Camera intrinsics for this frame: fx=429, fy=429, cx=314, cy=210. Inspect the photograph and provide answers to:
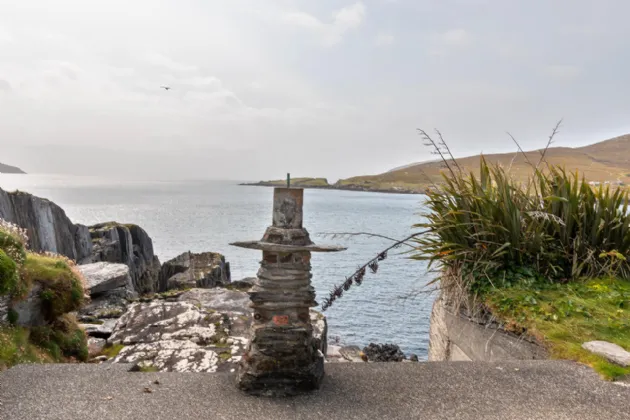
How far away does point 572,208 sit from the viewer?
710 cm

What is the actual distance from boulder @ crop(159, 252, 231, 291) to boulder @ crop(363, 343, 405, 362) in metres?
9.49

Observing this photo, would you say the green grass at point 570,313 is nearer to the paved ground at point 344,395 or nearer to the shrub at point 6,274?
the paved ground at point 344,395

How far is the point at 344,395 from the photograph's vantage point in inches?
157

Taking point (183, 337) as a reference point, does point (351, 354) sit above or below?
below

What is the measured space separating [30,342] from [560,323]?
810 cm

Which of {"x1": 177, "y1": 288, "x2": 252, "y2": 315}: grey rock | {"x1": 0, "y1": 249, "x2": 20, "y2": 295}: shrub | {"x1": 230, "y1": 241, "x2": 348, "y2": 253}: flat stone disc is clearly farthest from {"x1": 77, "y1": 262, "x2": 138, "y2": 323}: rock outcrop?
{"x1": 230, "y1": 241, "x2": 348, "y2": 253}: flat stone disc

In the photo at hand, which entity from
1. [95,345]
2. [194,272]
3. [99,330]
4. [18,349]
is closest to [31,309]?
[18,349]

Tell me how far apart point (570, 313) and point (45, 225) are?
20897 millimetres

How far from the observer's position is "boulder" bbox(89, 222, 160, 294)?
82.9 ft

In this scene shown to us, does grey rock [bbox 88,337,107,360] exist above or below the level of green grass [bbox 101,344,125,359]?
below

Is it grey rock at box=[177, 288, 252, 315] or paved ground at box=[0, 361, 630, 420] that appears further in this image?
grey rock at box=[177, 288, 252, 315]

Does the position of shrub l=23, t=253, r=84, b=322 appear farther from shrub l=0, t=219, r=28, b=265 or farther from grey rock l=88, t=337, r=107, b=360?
grey rock l=88, t=337, r=107, b=360

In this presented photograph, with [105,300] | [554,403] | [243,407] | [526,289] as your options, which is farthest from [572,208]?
[105,300]

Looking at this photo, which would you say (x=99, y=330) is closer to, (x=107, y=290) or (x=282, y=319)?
(x=107, y=290)
